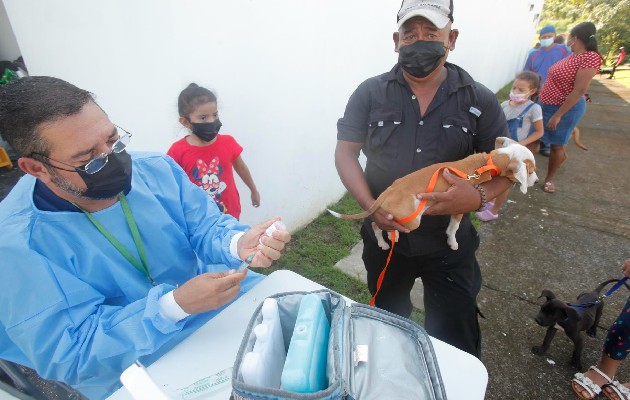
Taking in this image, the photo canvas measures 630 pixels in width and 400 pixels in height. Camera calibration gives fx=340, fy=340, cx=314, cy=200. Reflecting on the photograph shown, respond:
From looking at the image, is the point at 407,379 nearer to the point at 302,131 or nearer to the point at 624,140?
the point at 302,131

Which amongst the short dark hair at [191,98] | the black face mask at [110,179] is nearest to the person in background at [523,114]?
the short dark hair at [191,98]

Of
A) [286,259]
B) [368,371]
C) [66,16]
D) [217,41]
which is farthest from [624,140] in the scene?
[66,16]

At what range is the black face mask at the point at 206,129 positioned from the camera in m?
2.16

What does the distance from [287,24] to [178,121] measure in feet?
4.13

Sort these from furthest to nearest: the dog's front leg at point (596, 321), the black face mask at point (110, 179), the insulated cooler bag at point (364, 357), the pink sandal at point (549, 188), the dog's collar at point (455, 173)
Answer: the pink sandal at point (549, 188), the dog's front leg at point (596, 321), the dog's collar at point (455, 173), the black face mask at point (110, 179), the insulated cooler bag at point (364, 357)

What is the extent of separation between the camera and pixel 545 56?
19.0ft

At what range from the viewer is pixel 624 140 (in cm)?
663

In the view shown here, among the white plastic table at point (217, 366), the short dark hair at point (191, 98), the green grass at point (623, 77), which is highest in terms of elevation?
the short dark hair at point (191, 98)

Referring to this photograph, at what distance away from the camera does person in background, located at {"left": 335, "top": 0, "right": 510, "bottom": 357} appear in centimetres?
162

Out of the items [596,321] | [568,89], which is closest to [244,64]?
[596,321]

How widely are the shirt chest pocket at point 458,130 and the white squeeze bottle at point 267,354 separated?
1175 mm

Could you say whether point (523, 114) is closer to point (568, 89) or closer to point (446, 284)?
point (568, 89)

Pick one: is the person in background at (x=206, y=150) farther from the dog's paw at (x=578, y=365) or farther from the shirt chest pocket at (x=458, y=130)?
the dog's paw at (x=578, y=365)

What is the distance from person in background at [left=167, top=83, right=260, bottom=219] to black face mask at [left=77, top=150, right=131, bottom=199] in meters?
0.89
